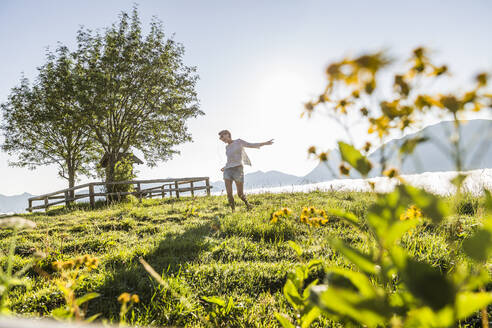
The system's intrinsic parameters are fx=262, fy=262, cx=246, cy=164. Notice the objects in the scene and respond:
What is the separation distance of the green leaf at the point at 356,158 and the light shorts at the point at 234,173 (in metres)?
5.46

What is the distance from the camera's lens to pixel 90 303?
78.9 inches

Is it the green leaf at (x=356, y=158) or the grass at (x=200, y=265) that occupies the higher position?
the green leaf at (x=356, y=158)

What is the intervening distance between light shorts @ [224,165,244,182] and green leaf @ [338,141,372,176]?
5.46m

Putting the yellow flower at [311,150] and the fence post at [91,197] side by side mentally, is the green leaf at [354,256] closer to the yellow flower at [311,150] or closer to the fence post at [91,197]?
the yellow flower at [311,150]

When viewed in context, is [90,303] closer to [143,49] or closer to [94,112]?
[94,112]

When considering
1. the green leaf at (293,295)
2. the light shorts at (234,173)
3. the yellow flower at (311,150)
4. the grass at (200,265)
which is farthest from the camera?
the light shorts at (234,173)

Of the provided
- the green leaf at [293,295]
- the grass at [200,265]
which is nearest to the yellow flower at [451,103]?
the grass at [200,265]

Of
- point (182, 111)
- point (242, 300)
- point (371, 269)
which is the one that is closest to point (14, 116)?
point (182, 111)

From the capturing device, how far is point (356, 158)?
2.26ft

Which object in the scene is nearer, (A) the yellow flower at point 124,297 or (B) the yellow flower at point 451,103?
(B) the yellow flower at point 451,103

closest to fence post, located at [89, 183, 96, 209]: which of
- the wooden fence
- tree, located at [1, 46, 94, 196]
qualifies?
the wooden fence

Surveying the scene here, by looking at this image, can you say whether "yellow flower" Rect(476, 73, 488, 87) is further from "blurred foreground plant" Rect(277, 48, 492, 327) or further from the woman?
the woman

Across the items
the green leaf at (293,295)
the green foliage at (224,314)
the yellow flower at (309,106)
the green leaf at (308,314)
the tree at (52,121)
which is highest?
the tree at (52,121)

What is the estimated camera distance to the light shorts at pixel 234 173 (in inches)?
242
